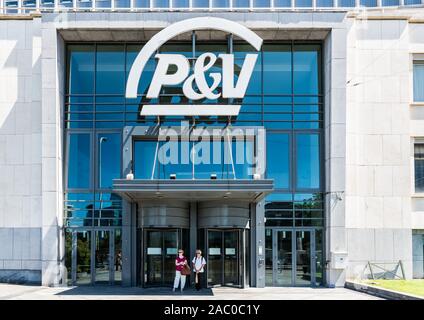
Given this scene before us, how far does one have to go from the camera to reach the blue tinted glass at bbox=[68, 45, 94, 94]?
2314 centimetres

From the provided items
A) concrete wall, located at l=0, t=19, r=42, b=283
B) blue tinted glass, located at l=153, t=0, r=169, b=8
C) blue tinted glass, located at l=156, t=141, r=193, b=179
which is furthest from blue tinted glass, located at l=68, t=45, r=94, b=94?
blue tinted glass, located at l=153, t=0, r=169, b=8

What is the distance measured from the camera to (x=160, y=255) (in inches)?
859

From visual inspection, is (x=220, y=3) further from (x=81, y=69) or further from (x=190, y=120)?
(x=190, y=120)

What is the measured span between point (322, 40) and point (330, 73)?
70.5 inches

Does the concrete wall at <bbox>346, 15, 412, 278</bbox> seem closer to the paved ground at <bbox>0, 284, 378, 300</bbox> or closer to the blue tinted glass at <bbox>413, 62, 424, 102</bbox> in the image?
the blue tinted glass at <bbox>413, 62, 424, 102</bbox>

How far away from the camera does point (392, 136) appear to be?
23.3 metres

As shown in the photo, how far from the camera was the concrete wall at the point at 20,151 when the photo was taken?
22.6 metres

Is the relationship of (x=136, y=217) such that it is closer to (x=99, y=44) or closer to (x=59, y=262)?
(x=59, y=262)

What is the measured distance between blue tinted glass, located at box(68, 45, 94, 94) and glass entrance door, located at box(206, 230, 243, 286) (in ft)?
28.0

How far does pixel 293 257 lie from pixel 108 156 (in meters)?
9.13

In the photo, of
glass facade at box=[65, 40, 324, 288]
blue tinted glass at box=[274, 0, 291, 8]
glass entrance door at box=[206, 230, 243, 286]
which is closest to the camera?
glass entrance door at box=[206, 230, 243, 286]

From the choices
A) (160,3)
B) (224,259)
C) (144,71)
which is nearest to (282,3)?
(160,3)
